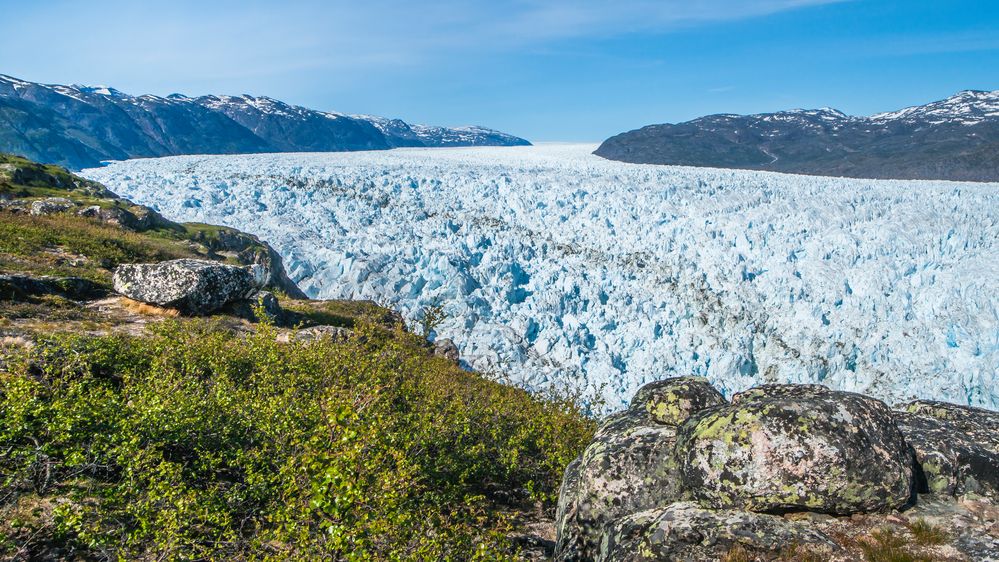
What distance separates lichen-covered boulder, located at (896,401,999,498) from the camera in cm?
454

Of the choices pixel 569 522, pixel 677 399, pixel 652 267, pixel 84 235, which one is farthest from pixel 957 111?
pixel 84 235

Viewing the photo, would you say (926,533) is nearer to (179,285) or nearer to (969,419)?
(969,419)

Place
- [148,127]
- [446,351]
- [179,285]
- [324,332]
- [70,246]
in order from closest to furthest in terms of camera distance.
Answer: [324,332] → [179,285] → [70,246] → [446,351] → [148,127]

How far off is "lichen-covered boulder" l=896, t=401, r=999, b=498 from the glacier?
10.9 m

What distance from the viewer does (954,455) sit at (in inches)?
184

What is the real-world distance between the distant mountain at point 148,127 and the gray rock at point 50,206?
156 ft

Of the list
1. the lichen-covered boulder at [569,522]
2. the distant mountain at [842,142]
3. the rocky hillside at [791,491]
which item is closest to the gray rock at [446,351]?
the lichen-covered boulder at [569,522]

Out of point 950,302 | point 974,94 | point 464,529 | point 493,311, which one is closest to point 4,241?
point 464,529

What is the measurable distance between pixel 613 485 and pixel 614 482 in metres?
0.03

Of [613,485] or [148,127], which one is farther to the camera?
[148,127]

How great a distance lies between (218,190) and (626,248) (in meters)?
20.6

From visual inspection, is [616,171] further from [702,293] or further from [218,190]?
[218,190]

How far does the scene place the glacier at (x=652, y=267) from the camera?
1902 centimetres

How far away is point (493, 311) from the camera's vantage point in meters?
21.1
